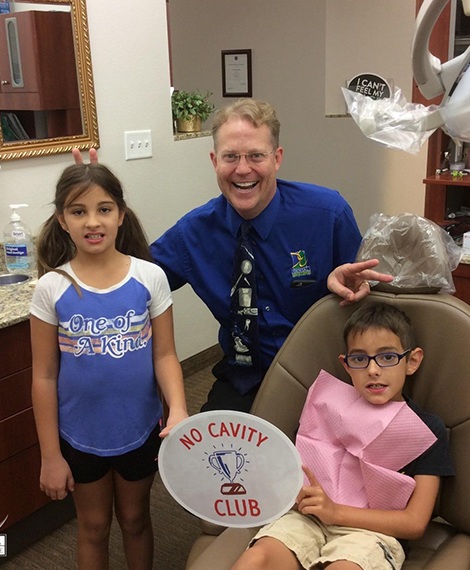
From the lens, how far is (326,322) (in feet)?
4.83

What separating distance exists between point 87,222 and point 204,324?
6.24 ft

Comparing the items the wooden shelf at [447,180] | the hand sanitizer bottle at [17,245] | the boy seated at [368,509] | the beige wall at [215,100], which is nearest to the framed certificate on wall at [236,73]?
the beige wall at [215,100]

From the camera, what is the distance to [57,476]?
1406 mm

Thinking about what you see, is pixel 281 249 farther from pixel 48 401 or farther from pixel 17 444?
pixel 17 444

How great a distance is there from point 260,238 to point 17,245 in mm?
933

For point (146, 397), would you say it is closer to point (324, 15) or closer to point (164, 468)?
point (164, 468)

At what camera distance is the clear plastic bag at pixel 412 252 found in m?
1.41

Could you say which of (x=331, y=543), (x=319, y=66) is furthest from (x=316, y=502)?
(x=319, y=66)

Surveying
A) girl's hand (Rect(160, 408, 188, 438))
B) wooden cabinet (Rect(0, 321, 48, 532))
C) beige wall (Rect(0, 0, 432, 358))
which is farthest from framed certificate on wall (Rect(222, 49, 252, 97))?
girl's hand (Rect(160, 408, 188, 438))

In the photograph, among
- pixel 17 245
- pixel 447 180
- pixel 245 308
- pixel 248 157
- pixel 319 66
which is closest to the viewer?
pixel 248 157

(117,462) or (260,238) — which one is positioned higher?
(260,238)

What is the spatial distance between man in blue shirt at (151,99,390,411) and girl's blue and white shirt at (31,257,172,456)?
0.30 m

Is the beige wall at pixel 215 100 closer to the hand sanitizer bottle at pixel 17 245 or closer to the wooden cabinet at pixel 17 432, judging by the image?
the hand sanitizer bottle at pixel 17 245

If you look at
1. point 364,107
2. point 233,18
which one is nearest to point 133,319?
point 364,107
